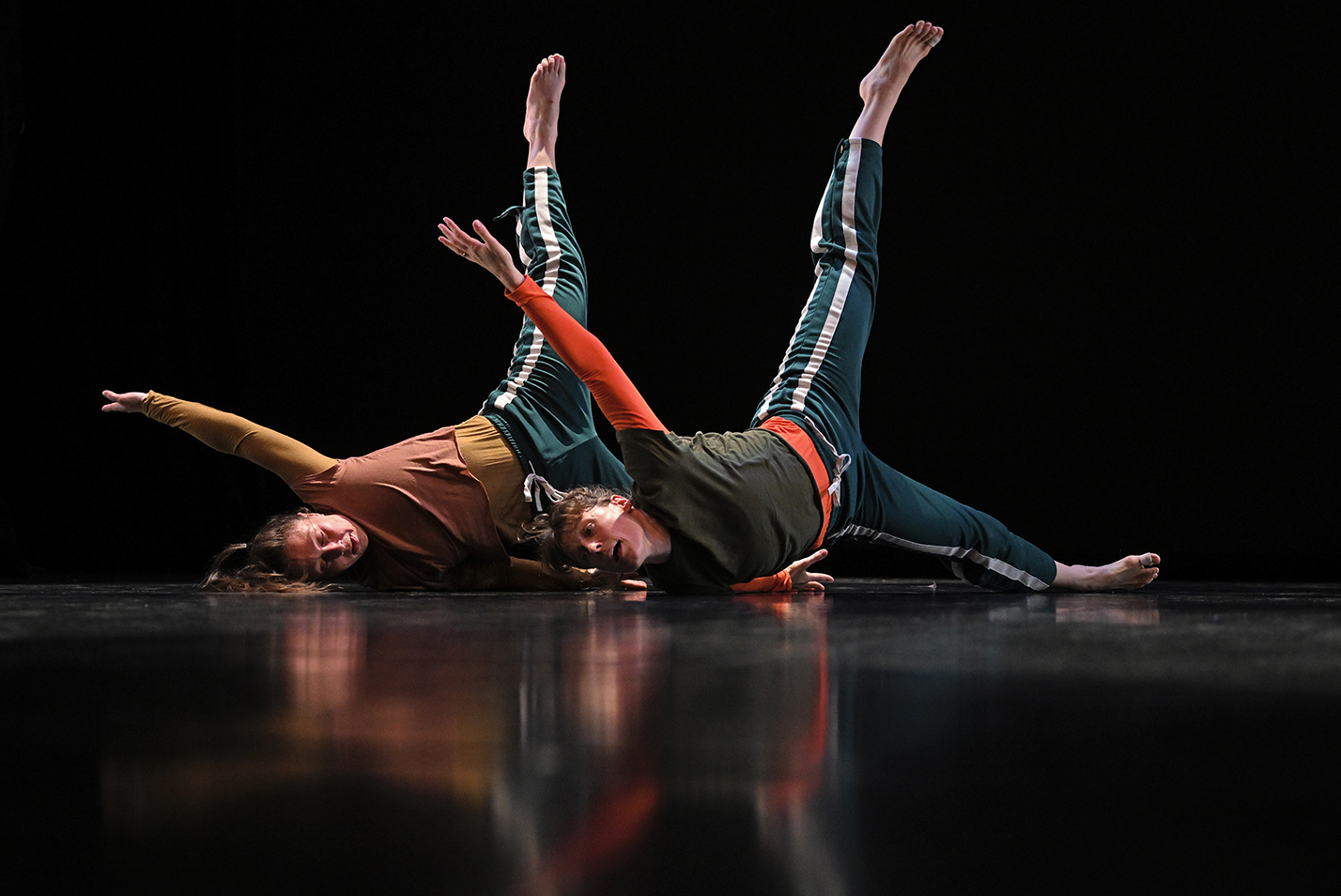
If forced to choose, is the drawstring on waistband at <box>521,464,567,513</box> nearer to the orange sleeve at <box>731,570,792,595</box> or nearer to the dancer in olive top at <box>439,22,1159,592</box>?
the dancer in olive top at <box>439,22,1159,592</box>

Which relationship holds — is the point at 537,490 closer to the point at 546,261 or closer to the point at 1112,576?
the point at 546,261

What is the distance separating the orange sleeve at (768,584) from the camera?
1.67 metres

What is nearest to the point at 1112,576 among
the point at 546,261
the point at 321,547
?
the point at 546,261

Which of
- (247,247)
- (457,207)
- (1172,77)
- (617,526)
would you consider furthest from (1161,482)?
(247,247)

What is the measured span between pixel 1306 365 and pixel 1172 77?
2.88 ft

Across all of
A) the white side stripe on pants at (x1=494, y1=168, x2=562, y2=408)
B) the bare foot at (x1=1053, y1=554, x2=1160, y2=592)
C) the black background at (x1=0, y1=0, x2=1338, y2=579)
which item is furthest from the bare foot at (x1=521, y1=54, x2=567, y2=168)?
the bare foot at (x1=1053, y1=554, x2=1160, y2=592)

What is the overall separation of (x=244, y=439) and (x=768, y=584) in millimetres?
1028

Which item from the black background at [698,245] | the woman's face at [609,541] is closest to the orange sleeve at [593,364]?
the woman's face at [609,541]

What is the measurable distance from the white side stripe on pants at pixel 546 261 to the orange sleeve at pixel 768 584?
664 millimetres

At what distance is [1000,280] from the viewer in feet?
8.82

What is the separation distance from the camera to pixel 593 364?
150 centimetres

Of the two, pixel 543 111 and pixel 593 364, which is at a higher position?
pixel 543 111

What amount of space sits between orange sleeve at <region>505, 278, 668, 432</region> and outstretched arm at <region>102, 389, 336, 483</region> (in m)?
0.57

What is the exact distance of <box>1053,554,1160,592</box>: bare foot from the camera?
1737mm
